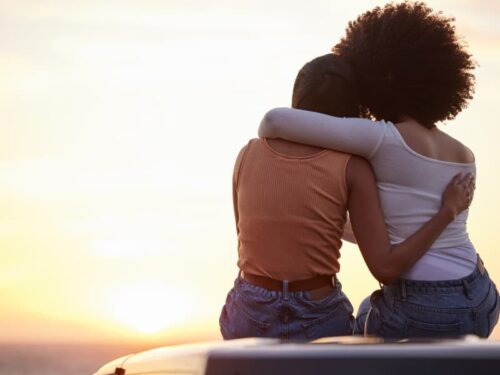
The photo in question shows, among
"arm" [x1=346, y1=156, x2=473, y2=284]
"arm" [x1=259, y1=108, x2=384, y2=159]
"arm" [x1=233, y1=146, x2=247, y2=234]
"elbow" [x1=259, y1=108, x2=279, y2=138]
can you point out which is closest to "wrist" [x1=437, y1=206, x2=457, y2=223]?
"arm" [x1=346, y1=156, x2=473, y2=284]

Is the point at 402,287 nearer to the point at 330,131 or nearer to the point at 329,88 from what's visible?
the point at 330,131

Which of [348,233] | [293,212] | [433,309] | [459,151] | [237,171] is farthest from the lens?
[348,233]

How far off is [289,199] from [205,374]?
2.20 meters

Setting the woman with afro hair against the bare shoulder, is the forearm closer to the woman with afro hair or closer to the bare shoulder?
the woman with afro hair

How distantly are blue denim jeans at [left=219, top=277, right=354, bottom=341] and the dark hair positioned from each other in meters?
0.77

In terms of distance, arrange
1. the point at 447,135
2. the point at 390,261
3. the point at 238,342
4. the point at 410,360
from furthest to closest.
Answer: the point at 447,135
the point at 390,261
the point at 238,342
the point at 410,360

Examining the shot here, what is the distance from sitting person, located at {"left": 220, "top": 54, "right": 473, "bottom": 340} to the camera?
182 inches

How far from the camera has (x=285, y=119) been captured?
184 inches

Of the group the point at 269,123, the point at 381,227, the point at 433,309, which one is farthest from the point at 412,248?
the point at 269,123

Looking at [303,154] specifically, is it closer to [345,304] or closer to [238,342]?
[345,304]

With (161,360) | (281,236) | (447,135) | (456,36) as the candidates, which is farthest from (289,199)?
(161,360)

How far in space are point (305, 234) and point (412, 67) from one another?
87cm

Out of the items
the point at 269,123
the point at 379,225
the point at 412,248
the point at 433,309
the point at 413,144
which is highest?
the point at 269,123

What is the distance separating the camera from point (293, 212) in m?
4.66
